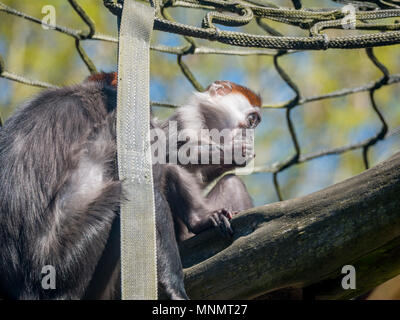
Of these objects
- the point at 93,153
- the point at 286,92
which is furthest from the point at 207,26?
the point at 286,92

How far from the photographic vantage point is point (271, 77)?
37.8 feet

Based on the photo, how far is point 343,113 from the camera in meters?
11.4

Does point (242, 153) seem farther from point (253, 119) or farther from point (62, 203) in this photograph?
point (62, 203)

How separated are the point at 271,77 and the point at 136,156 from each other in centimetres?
944

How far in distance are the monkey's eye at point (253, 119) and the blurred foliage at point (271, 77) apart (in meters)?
4.54

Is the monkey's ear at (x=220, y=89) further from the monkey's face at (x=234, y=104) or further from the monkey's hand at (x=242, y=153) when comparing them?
the monkey's hand at (x=242, y=153)

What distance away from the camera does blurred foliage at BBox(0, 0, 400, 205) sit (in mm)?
9617

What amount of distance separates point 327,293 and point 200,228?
0.81 metres

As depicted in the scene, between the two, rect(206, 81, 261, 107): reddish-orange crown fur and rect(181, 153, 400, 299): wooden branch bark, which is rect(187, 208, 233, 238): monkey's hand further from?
rect(206, 81, 261, 107): reddish-orange crown fur

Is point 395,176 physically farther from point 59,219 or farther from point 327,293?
point 59,219

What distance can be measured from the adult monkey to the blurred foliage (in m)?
6.16

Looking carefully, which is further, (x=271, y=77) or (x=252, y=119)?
(x=271, y=77)

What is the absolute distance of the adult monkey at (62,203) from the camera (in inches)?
101

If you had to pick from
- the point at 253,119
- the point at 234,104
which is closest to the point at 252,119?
the point at 253,119
